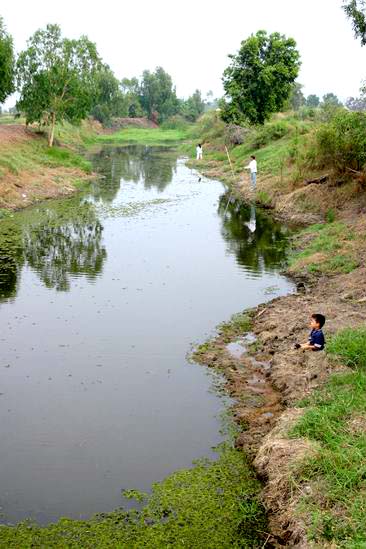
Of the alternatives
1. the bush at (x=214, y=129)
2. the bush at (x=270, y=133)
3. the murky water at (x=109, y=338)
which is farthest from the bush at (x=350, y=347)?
the bush at (x=214, y=129)

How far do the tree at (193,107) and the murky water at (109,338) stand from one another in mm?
87721

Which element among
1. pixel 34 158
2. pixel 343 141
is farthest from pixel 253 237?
pixel 34 158

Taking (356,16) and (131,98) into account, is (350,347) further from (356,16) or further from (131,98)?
(131,98)

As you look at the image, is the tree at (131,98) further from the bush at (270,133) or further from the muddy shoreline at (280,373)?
the muddy shoreline at (280,373)

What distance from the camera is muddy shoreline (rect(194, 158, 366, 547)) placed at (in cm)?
806

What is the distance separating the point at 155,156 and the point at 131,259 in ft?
148

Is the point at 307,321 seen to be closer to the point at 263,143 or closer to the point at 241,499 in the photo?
the point at 241,499

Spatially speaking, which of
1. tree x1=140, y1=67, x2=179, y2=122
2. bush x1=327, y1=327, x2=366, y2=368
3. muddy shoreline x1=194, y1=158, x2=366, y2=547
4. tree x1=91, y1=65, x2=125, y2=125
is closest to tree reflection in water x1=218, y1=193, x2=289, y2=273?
muddy shoreline x1=194, y1=158, x2=366, y2=547

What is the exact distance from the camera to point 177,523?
25.7 feet

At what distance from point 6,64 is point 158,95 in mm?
77459

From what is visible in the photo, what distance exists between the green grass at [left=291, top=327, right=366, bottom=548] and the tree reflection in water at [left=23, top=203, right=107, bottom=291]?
997cm

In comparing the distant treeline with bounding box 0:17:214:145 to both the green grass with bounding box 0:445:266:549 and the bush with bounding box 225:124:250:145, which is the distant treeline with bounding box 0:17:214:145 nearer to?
the bush with bounding box 225:124:250:145

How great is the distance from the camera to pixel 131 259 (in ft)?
67.9

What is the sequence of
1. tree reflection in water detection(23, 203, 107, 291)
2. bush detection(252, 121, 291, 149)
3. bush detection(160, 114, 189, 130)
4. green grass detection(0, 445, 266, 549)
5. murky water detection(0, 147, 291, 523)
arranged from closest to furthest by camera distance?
green grass detection(0, 445, 266, 549) < murky water detection(0, 147, 291, 523) < tree reflection in water detection(23, 203, 107, 291) < bush detection(252, 121, 291, 149) < bush detection(160, 114, 189, 130)
